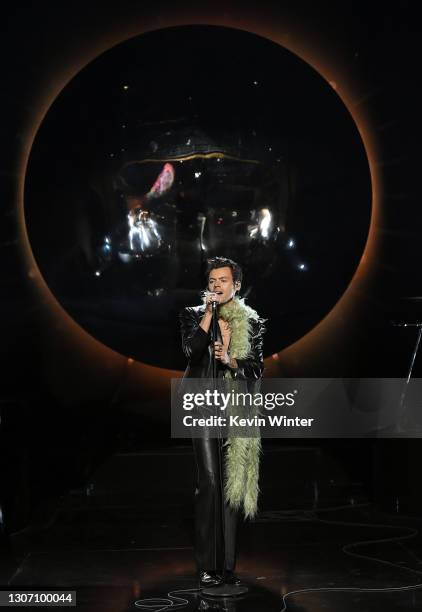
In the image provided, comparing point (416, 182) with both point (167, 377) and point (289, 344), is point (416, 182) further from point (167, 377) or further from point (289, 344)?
point (167, 377)

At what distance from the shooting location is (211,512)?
148 inches

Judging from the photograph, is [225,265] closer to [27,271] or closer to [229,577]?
[229,577]

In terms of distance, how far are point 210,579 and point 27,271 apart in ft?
8.14

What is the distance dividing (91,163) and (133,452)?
1824 mm

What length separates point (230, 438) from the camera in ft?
12.6

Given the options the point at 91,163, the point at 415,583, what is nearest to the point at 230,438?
the point at 415,583

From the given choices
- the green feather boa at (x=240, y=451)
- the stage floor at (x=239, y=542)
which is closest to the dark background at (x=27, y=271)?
the stage floor at (x=239, y=542)

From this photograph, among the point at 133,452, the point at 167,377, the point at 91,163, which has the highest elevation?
the point at 91,163

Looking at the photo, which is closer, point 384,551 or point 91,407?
point 384,551

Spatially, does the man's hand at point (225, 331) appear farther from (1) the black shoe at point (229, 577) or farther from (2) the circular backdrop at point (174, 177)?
(2) the circular backdrop at point (174, 177)

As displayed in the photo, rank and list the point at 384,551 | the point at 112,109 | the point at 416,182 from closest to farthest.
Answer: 1. the point at 384,551
2. the point at 112,109
3. the point at 416,182

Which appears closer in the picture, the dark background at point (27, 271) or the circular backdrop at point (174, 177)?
the circular backdrop at point (174, 177)

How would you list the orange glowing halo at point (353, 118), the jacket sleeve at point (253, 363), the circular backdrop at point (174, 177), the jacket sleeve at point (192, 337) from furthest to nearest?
1. the orange glowing halo at point (353, 118)
2. the circular backdrop at point (174, 177)
3. the jacket sleeve at point (253, 363)
4. the jacket sleeve at point (192, 337)

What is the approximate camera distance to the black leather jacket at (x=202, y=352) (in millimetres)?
3745
